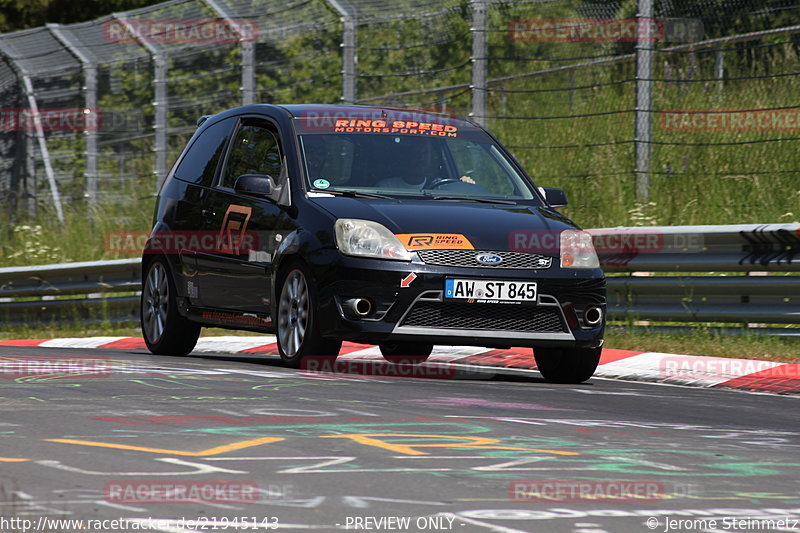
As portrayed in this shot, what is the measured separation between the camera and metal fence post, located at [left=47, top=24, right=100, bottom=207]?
63.1 ft

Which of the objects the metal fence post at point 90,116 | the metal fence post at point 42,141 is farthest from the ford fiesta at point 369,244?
the metal fence post at point 42,141

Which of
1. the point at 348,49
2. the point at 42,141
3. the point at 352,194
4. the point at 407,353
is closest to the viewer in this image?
the point at 352,194

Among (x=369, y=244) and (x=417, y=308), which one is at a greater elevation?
(x=369, y=244)

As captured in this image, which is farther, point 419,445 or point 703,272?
point 703,272

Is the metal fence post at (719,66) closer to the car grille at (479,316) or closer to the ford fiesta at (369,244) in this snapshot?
the ford fiesta at (369,244)

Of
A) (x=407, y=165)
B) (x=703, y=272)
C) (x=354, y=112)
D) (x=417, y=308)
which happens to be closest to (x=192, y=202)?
(x=354, y=112)

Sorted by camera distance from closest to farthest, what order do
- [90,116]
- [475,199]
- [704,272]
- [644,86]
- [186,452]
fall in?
[186,452] < [475,199] < [704,272] < [644,86] < [90,116]

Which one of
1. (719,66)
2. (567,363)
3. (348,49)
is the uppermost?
(348,49)

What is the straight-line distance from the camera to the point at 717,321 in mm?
11156

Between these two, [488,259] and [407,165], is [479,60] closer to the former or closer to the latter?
[407,165]

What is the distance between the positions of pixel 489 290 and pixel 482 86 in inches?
266

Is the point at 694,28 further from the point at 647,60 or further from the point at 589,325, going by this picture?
the point at 589,325

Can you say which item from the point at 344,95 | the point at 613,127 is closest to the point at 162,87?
the point at 344,95

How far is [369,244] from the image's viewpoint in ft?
29.3
